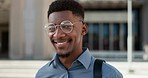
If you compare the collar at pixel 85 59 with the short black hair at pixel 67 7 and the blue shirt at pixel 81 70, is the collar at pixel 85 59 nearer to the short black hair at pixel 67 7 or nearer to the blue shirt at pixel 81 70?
the blue shirt at pixel 81 70

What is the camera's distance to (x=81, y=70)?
1.92m

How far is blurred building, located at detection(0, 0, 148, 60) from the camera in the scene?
76.5 feet

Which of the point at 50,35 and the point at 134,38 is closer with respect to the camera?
the point at 50,35

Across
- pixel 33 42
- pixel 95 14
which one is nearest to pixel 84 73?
pixel 33 42

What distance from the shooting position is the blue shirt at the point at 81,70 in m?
1.89

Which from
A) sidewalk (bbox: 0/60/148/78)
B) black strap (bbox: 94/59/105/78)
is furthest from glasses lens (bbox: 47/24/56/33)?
sidewalk (bbox: 0/60/148/78)

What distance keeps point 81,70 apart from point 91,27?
28.3m

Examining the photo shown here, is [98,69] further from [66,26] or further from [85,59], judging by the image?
[66,26]

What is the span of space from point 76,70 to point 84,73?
Result: 0.18ft

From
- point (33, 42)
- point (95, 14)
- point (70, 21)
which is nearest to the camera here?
point (70, 21)

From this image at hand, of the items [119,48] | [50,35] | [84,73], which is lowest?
[119,48]

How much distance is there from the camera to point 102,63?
1904 mm

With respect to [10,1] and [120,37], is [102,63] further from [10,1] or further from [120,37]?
[120,37]

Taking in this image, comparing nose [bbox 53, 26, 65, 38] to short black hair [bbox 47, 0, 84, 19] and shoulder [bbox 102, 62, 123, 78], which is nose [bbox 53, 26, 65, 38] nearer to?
short black hair [bbox 47, 0, 84, 19]
